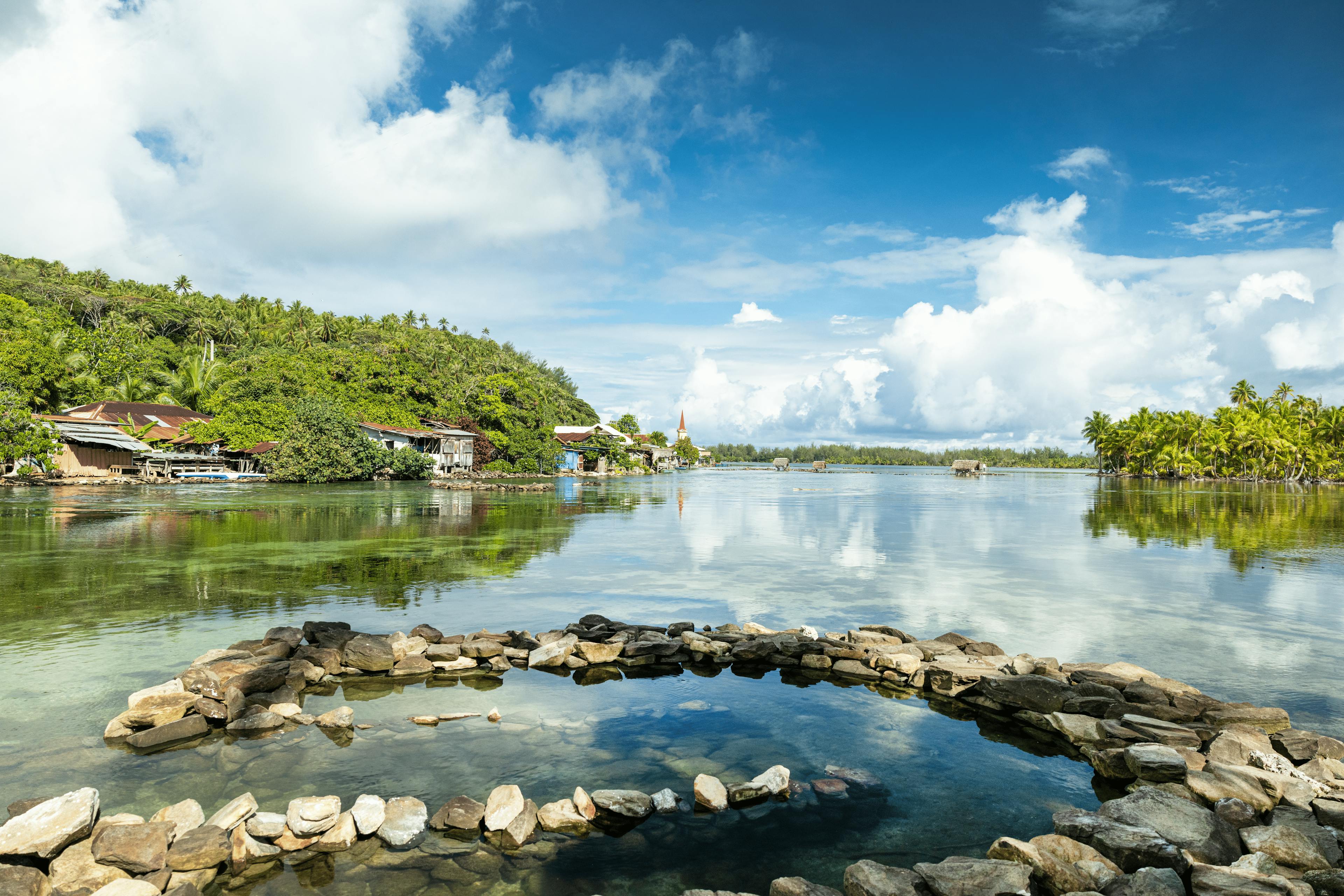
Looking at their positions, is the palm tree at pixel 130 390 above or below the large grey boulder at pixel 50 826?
above

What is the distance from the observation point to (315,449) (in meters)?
49.8

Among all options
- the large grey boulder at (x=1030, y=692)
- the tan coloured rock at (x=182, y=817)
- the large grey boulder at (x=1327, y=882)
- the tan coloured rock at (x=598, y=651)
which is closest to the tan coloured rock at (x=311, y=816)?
the tan coloured rock at (x=182, y=817)

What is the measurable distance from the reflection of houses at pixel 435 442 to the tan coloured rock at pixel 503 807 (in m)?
55.6

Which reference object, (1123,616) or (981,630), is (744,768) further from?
(1123,616)

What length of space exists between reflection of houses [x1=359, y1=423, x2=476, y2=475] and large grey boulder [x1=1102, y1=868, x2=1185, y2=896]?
2291 inches

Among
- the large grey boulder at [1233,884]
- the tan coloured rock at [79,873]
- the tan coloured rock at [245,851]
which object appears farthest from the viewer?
the tan coloured rock at [245,851]

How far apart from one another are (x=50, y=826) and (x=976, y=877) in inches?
242

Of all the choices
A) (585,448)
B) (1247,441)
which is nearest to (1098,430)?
(1247,441)

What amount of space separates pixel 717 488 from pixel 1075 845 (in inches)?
2135

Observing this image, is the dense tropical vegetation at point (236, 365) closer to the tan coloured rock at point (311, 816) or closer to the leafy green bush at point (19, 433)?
the leafy green bush at point (19, 433)

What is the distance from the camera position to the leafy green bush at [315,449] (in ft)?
163

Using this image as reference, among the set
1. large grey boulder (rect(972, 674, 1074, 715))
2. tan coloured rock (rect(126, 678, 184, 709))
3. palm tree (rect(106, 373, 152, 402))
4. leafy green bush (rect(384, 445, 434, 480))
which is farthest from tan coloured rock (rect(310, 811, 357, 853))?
palm tree (rect(106, 373, 152, 402))

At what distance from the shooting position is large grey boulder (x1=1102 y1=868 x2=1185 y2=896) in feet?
14.1

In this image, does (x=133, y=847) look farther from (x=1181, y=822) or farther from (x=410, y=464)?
(x=410, y=464)
